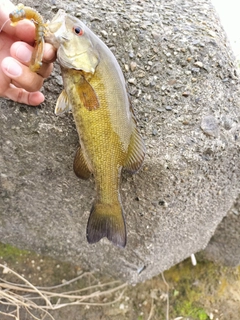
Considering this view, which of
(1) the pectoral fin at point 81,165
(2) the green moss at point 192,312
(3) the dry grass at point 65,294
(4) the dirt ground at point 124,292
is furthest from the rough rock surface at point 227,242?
A: (1) the pectoral fin at point 81,165

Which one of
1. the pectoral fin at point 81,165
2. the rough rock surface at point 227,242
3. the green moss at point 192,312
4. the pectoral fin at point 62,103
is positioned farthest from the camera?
the green moss at point 192,312

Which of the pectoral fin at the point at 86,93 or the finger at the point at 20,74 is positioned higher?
the pectoral fin at the point at 86,93

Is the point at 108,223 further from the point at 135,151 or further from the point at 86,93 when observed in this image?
the point at 86,93

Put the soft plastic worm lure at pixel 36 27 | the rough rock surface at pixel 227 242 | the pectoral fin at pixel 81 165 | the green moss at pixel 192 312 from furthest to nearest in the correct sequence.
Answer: the green moss at pixel 192 312
the rough rock surface at pixel 227 242
the pectoral fin at pixel 81 165
the soft plastic worm lure at pixel 36 27

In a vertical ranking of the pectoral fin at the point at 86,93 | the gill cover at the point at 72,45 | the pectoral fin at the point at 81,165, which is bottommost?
the pectoral fin at the point at 81,165

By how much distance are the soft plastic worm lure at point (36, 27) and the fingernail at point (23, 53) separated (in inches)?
1.1

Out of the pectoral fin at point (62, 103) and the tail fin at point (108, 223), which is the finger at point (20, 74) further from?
the tail fin at point (108, 223)

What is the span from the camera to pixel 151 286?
7.25 feet

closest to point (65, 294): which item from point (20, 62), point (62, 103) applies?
point (62, 103)

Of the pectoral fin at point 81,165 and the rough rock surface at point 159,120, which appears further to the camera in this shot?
the rough rock surface at point 159,120

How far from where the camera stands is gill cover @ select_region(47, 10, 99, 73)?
109 cm

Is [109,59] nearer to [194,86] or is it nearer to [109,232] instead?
[194,86]

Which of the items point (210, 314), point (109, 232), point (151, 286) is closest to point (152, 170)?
point (109, 232)

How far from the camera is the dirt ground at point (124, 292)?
2.06 meters
